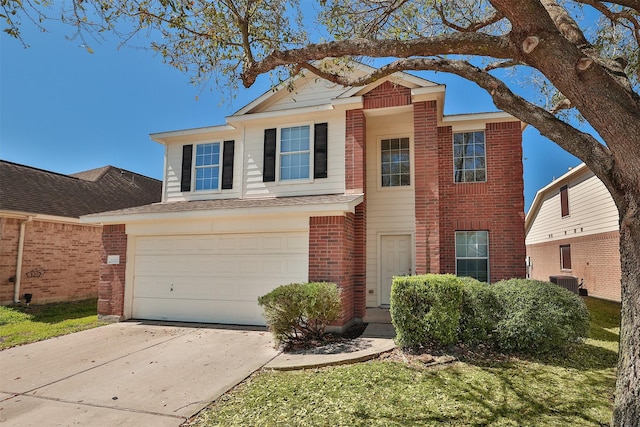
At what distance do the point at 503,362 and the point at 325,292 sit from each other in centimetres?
335

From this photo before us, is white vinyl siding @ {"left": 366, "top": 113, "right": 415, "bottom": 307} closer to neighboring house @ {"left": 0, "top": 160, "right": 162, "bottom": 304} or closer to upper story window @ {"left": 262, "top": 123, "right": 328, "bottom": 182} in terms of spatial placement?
upper story window @ {"left": 262, "top": 123, "right": 328, "bottom": 182}

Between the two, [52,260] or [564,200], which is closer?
[52,260]

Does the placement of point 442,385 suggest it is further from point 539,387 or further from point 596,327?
point 596,327

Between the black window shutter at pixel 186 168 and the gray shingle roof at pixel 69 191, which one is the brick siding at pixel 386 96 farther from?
the gray shingle roof at pixel 69 191

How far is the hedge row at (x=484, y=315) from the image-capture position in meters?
6.48

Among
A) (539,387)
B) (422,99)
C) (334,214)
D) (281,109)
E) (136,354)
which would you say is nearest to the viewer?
(539,387)

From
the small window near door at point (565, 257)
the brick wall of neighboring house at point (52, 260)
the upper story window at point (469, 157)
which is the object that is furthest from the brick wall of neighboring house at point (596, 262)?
the brick wall of neighboring house at point (52, 260)

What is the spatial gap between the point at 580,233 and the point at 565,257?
272 cm

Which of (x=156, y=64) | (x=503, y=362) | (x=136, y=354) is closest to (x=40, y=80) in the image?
(x=156, y=64)

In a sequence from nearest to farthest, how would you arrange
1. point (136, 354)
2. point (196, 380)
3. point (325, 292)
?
point (196, 380), point (136, 354), point (325, 292)

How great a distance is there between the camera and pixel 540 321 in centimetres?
651

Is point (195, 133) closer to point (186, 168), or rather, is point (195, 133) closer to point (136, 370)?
point (186, 168)

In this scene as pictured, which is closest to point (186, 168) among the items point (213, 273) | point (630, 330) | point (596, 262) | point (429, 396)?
point (213, 273)

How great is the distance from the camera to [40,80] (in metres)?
12.1
